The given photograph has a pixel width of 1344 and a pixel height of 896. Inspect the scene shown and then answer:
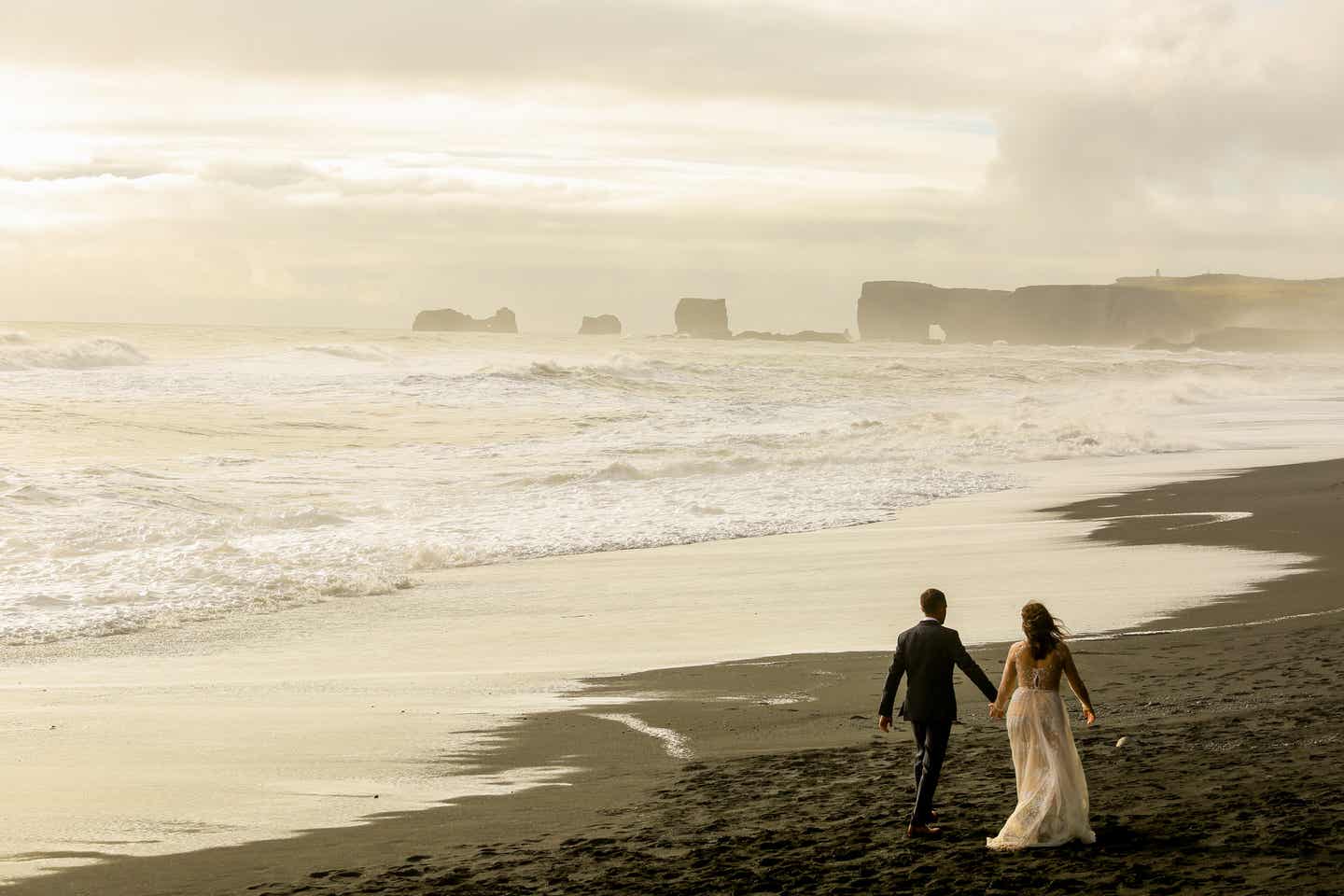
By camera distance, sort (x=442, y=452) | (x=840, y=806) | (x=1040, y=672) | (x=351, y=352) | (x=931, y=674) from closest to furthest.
Result: (x=1040, y=672), (x=931, y=674), (x=840, y=806), (x=442, y=452), (x=351, y=352)

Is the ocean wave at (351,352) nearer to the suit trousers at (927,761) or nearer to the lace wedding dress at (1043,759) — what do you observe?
the suit trousers at (927,761)

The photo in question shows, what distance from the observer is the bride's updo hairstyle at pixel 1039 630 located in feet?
20.3

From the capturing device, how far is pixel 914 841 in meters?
6.26

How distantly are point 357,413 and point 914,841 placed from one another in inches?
1468

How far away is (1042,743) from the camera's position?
20.3 feet

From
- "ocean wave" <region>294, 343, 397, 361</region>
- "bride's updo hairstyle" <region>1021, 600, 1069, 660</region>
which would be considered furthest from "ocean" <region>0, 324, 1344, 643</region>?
"bride's updo hairstyle" <region>1021, 600, 1069, 660</region>

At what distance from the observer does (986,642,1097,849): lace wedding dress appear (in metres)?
6.01

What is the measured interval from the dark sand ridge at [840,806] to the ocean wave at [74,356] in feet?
167

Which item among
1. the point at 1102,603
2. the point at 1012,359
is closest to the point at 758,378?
the point at 1012,359

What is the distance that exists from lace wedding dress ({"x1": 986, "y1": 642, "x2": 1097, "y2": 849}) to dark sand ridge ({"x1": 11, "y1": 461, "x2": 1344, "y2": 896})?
11 cm

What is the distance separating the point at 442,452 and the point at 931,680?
26098 millimetres

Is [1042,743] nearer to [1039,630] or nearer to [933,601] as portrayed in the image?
[1039,630]

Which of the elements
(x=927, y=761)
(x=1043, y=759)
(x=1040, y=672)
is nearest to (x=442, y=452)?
(x=927, y=761)

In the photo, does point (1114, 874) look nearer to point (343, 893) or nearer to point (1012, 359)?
point (343, 893)
